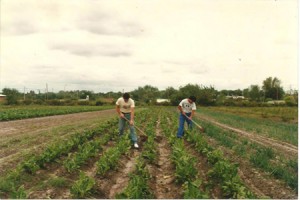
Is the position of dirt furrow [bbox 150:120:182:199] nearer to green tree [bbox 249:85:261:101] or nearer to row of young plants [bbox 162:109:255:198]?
row of young plants [bbox 162:109:255:198]

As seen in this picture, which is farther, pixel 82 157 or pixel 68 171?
pixel 82 157

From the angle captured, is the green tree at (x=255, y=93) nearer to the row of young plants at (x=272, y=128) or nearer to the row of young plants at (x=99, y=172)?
the row of young plants at (x=272, y=128)

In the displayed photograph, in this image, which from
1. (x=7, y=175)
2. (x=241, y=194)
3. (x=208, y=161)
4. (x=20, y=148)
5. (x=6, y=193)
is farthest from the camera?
(x=20, y=148)

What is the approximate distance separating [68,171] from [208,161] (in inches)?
127

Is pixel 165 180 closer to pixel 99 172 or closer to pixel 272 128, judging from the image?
pixel 99 172

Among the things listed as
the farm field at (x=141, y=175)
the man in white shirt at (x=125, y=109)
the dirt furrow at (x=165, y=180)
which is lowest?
the dirt furrow at (x=165, y=180)

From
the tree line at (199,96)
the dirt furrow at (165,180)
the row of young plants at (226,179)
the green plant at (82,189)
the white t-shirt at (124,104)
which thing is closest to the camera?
the row of young plants at (226,179)

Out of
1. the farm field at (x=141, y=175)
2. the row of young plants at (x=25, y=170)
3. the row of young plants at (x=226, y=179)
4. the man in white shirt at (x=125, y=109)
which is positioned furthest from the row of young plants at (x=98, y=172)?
the row of young plants at (x=226, y=179)

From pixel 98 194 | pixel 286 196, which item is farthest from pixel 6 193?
pixel 286 196

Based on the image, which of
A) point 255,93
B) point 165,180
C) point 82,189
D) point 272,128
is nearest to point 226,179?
point 165,180

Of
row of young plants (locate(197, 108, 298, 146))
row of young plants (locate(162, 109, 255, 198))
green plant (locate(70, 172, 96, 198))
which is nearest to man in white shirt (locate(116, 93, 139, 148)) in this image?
row of young plants (locate(162, 109, 255, 198))

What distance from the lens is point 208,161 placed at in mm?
8008

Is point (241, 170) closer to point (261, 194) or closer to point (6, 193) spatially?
point (261, 194)

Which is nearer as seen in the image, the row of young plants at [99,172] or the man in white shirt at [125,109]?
the row of young plants at [99,172]
